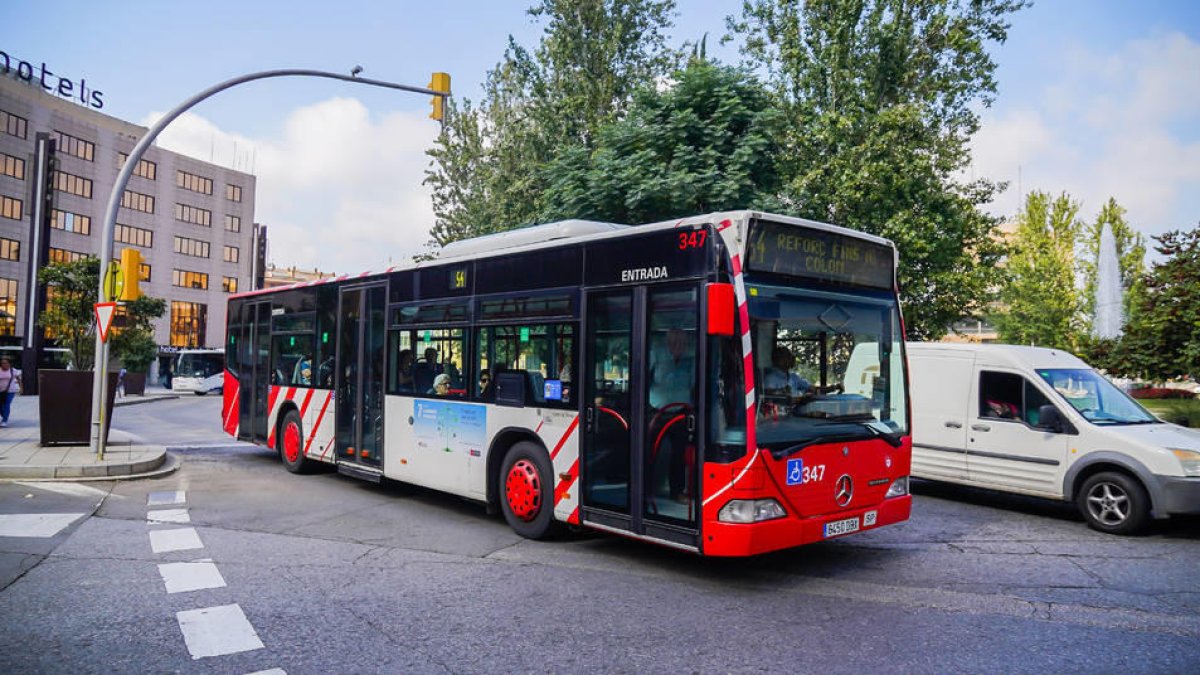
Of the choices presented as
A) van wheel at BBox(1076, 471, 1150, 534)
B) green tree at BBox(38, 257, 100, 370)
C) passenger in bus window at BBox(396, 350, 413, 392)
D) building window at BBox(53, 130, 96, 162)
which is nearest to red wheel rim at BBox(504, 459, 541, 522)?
passenger in bus window at BBox(396, 350, 413, 392)

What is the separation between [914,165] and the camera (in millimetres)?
19203

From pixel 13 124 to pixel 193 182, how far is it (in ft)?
61.0

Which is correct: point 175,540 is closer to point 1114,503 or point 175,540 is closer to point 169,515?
point 169,515

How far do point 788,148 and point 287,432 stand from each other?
1389cm

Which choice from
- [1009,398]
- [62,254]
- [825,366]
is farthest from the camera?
[62,254]

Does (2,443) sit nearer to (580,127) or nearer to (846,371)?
(846,371)

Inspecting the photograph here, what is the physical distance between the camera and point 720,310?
584cm

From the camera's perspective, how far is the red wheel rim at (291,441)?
39.5 ft

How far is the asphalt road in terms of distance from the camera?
15.5ft

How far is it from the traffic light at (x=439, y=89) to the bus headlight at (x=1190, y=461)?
10.4 meters

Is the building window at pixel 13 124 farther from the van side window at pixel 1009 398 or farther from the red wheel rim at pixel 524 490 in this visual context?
the van side window at pixel 1009 398

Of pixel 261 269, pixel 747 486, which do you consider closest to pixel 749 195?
pixel 747 486

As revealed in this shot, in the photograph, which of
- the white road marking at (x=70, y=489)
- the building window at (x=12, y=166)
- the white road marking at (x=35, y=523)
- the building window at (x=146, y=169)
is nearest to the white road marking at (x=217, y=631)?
the white road marking at (x=35, y=523)

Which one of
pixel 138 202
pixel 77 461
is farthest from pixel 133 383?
pixel 138 202
